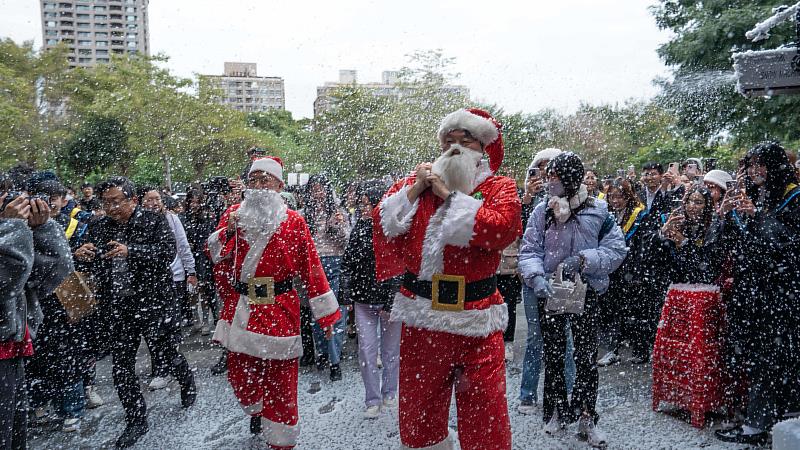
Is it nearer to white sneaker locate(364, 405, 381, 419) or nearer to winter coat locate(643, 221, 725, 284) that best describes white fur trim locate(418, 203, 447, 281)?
white sneaker locate(364, 405, 381, 419)

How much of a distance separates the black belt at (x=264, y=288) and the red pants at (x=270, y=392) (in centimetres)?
44

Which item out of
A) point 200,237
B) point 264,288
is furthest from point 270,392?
point 200,237

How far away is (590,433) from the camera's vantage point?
4.13 meters

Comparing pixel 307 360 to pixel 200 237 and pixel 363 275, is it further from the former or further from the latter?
pixel 200 237

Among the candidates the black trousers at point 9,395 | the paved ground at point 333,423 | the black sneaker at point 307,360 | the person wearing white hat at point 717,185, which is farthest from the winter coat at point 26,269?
the person wearing white hat at point 717,185

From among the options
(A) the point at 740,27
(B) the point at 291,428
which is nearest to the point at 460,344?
(B) the point at 291,428

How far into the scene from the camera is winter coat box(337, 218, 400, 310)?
16.3 feet

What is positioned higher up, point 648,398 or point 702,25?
point 702,25

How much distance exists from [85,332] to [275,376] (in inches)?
86.1

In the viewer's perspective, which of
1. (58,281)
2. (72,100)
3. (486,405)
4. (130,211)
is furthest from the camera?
(72,100)

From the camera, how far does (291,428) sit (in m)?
3.92

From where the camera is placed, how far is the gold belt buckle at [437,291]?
299 centimetres

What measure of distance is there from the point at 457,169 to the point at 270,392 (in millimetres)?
2035

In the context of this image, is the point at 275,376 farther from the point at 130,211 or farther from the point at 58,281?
the point at 130,211
